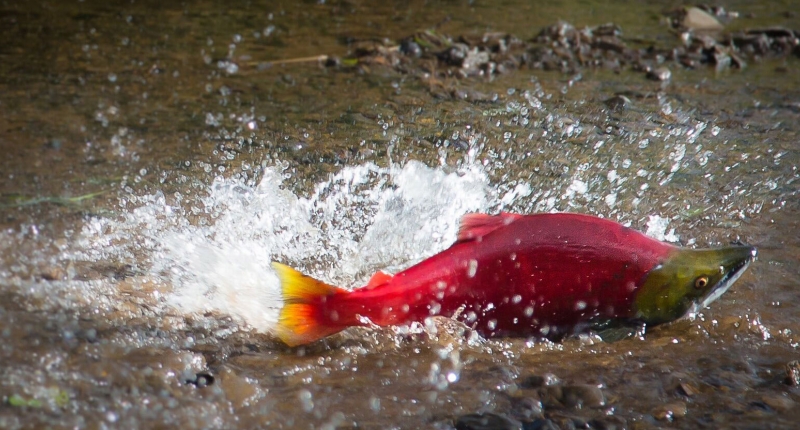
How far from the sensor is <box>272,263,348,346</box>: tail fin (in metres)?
2.40

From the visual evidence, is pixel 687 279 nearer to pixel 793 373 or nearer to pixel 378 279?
pixel 793 373

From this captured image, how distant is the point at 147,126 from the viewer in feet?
15.6

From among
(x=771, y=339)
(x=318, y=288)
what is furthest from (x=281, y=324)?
(x=771, y=339)

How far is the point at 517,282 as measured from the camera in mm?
2451

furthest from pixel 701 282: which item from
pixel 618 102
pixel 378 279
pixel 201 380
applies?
pixel 618 102

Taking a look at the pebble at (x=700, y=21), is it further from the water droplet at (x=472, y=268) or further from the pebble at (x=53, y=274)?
the pebble at (x=53, y=274)

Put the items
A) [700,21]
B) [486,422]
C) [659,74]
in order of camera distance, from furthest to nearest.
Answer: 1. [700,21]
2. [659,74]
3. [486,422]

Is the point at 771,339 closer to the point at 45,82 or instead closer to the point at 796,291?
the point at 796,291

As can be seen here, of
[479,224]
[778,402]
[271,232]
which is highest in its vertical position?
[479,224]

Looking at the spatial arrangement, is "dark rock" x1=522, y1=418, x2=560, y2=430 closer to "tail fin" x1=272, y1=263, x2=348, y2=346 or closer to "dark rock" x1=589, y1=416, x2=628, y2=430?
"dark rock" x1=589, y1=416, x2=628, y2=430

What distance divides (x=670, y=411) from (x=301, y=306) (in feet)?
3.62

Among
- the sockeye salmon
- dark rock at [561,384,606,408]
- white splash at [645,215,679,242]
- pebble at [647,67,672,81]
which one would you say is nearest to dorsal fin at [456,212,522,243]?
the sockeye salmon

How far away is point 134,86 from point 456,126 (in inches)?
89.3

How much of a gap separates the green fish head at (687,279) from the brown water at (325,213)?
0.61 feet
